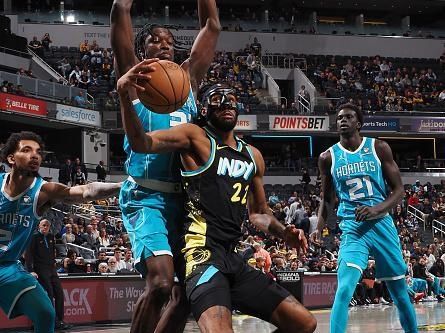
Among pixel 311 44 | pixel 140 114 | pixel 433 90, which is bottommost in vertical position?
pixel 140 114

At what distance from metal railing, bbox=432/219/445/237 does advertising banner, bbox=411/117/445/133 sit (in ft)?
28.2

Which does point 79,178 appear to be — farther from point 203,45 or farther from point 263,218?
point 263,218

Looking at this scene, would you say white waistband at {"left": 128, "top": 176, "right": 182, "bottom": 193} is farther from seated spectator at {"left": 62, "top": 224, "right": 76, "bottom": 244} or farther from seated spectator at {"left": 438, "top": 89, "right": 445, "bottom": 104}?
seated spectator at {"left": 438, "top": 89, "right": 445, "bottom": 104}

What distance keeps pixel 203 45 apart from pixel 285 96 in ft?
112

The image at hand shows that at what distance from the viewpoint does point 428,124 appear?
123 ft

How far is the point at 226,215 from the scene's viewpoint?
16.8 ft

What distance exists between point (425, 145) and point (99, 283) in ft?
106

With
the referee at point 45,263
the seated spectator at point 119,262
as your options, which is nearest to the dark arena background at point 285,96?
the seated spectator at point 119,262

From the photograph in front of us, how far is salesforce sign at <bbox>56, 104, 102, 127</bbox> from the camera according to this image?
29.5 meters

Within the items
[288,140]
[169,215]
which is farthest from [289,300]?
[288,140]

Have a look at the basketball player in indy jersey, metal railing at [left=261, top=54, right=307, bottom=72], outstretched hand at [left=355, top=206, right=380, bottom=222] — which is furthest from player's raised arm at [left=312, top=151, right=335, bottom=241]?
metal railing at [left=261, top=54, right=307, bottom=72]

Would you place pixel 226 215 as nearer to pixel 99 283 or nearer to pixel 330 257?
pixel 99 283

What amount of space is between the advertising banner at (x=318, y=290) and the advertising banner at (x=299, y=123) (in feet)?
54.5

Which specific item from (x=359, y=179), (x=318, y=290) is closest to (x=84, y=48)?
(x=318, y=290)
